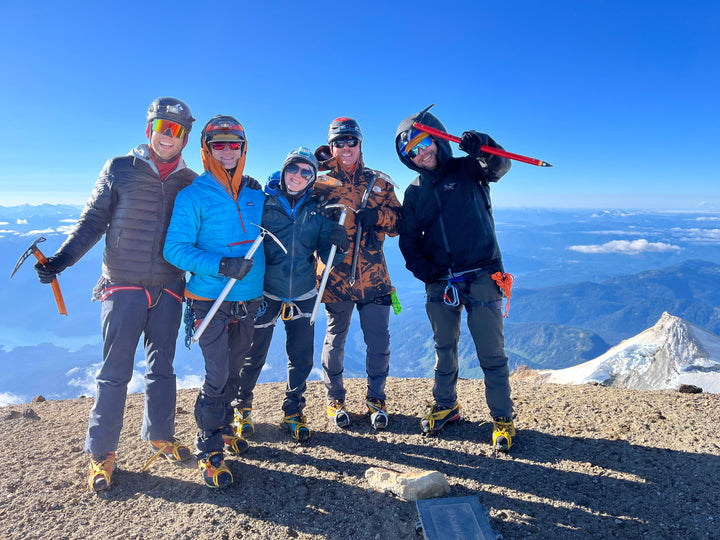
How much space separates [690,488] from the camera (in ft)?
15.4

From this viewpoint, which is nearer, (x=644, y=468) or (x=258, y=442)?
(x=644, y=468)

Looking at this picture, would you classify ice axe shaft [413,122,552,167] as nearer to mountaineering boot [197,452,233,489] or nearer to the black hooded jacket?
the black hooded jacket

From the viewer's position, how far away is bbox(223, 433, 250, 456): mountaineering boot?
5688mm

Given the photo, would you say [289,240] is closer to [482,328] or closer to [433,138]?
[433,138]

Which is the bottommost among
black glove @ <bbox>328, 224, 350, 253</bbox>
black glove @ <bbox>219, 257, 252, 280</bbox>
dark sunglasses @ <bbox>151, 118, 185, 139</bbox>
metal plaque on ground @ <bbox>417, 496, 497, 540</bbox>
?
metal plaque on ground @ <bbox>417, 496, 497, 540</bbox>

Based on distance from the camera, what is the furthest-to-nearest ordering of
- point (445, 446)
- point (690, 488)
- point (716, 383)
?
point (716, 383), point (445, 446), point (690, 488)

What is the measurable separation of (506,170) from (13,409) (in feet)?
34.0

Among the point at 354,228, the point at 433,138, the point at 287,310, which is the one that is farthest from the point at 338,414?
the point at 433,138

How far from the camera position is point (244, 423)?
20.7 ft

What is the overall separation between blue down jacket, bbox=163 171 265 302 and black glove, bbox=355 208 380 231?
60.6 inches

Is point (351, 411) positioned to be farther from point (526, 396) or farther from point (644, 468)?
point (644, 468)

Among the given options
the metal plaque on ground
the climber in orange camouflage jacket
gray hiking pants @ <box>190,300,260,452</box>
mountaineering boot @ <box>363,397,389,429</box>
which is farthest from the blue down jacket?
the metal plaque on ground

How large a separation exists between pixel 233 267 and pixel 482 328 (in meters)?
3.56

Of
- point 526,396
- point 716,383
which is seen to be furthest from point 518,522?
point 716,383
